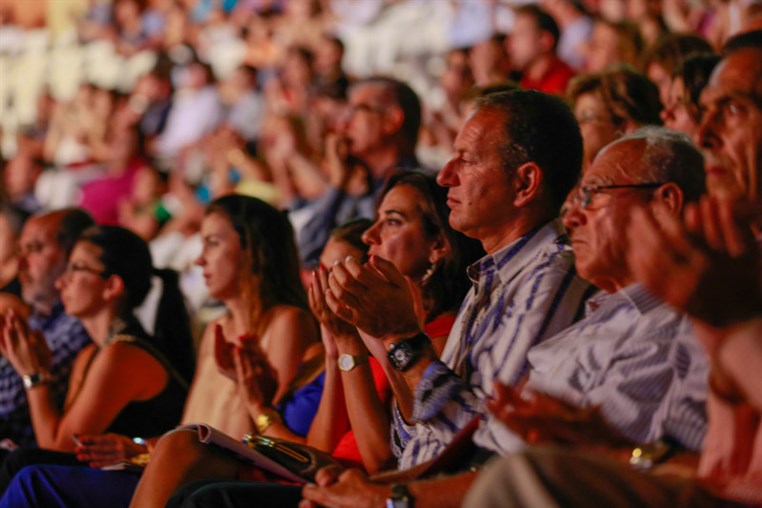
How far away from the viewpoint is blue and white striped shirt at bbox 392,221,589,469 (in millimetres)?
2199

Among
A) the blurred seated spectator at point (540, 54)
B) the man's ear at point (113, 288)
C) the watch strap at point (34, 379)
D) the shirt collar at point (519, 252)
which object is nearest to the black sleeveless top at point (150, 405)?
the man's ear at point (113, 288)

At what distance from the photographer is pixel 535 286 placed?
2303 mm

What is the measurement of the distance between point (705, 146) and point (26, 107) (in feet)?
30.9

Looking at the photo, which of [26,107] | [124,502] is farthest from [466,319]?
[26,107]

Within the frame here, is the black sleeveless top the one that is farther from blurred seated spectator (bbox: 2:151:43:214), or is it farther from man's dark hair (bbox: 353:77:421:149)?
blurred seated spectator (bbox: 2:151:43:214)

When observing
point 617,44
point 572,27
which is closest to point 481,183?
point 617,44

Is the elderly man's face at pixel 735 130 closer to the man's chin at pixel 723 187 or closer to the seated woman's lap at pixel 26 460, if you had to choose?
the man's chin at pixel 723 187

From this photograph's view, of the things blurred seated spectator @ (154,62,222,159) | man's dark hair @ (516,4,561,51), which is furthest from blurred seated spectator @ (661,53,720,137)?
blurred seated spectator @ (154,62,222,159)

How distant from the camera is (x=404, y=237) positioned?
2.83 meters

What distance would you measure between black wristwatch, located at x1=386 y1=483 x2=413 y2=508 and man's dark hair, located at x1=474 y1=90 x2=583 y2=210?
2.56ft

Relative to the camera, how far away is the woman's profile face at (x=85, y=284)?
3.78 m

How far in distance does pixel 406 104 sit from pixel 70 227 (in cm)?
132

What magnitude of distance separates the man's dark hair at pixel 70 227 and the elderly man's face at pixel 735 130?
2414mm

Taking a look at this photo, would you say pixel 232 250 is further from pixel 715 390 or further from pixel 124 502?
pixel 715 390
